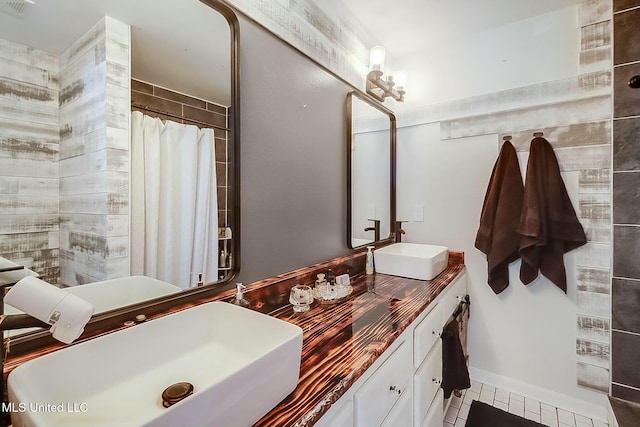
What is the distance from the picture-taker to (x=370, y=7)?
1.72m

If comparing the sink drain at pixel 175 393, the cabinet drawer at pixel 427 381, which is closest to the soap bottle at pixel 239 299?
the sink drain at pixel 175 393

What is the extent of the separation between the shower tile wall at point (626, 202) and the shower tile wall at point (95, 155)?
236 cm

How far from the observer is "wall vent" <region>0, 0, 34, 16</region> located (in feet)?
2.13

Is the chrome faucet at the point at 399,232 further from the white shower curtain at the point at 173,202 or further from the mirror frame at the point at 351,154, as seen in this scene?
the white shower curtain at the point at 173,202

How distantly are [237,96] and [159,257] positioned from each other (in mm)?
635

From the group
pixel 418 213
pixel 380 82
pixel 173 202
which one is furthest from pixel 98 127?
pixel 418 213

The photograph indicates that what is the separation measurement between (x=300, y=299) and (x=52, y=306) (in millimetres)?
816

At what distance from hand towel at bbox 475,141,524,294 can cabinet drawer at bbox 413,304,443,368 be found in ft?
2.30

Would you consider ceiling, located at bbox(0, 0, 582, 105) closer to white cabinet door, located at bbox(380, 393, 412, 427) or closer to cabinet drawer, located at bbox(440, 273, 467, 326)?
white cabinet door, located at bbox(380, 393, 412, 427)

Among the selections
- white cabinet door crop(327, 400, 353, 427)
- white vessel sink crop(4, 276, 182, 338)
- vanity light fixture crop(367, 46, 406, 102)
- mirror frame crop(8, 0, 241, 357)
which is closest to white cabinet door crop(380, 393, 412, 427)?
white cabinet door crop(327, 400, 353, 427)

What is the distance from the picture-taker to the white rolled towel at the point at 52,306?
1.63 ft

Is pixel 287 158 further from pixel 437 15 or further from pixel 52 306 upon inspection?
pixel 437 15

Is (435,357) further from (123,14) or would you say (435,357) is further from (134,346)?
(123,14)

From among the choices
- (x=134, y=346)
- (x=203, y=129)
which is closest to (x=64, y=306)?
(x=134, y=346)
